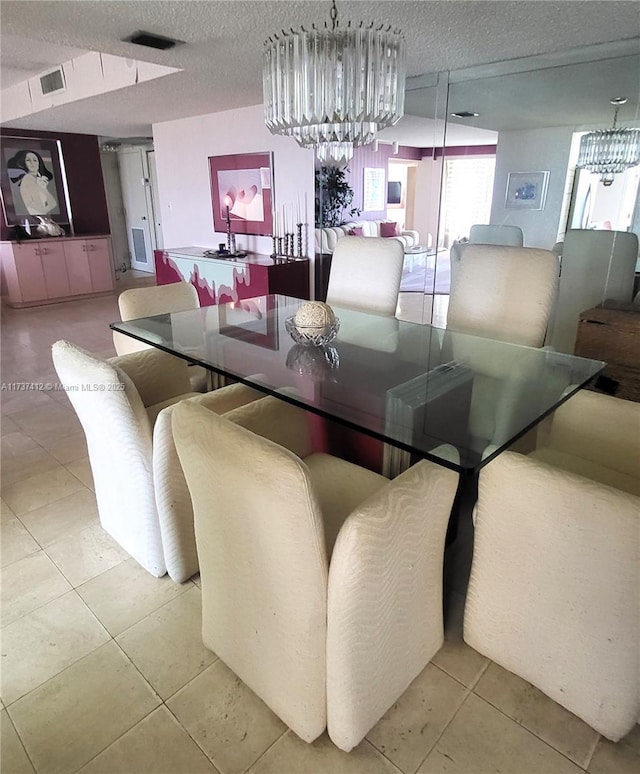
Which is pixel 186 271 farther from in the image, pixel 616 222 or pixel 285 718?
pixel 285 718

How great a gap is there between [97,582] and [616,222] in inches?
133

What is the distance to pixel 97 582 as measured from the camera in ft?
6.16

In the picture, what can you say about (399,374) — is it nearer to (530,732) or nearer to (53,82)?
(530,732)

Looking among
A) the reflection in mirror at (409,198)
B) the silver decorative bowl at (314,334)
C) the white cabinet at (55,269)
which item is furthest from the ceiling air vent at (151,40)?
the white cabinet at (55,269)

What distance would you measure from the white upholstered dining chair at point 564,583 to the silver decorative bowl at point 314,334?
1.09 meters

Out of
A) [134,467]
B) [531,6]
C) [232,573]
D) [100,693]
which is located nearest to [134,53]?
[531,6]

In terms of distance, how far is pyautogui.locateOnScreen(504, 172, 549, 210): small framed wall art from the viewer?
11.6 ft

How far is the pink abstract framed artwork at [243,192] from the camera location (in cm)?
476

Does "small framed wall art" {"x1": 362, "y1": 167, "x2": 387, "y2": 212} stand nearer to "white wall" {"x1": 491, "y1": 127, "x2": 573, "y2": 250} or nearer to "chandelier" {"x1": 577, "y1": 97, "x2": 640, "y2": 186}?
"white wall" {"x1": 491, "y1": 127, "x2": 573, "y2": 250}

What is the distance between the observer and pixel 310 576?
1120mm

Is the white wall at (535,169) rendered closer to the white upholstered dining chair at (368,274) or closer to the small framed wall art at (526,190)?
the small framed wall art at (526,190)

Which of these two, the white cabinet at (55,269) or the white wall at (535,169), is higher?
the white wall at (535,169)

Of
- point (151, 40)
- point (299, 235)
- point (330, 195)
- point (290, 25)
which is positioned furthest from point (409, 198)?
point (151, 40)

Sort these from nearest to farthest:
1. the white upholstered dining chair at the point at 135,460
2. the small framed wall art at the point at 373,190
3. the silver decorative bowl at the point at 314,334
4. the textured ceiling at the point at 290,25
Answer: the white upholstered dining chair at the point at 135,460
the textured ceiling at the point at 290,25
the silver decorative bowl at the point at 314,334
the small framed wall art at the point at 373,190
